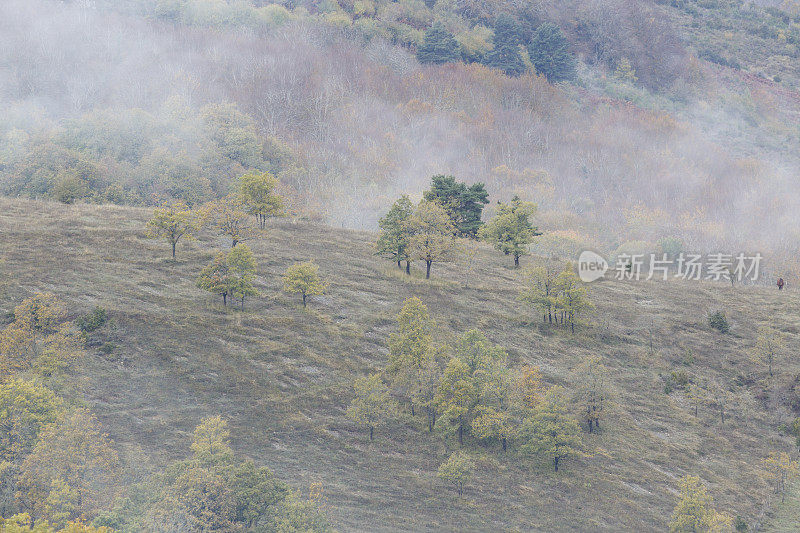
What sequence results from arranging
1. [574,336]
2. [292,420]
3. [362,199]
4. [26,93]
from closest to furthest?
[292,420]
[574,336]
[362,199]
[26,93]

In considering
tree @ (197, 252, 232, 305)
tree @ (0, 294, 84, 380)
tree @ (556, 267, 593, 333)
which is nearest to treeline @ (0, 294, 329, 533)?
tree @ (0, 294, 84, 380)

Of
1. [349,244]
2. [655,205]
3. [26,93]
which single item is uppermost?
[26,93]

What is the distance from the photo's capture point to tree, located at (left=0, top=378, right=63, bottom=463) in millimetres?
48219

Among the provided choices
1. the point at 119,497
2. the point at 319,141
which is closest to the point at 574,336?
the point at 119,497

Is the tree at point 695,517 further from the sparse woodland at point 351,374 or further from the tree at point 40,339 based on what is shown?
the tree at point 40,339

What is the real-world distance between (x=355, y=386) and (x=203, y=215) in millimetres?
35317

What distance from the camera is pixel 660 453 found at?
220 feet

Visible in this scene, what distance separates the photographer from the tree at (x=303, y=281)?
78312 mm

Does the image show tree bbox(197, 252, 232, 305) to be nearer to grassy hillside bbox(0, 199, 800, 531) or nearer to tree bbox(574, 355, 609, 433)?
grassy hillside bbox(0, 199, 800, 531)

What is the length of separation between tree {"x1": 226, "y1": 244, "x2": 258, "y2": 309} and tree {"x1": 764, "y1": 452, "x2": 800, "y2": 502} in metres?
50.3

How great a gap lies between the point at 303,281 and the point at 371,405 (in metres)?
21.0

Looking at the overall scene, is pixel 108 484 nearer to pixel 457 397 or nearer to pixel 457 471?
pixel 457 471

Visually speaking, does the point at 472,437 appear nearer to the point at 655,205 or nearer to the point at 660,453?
the point at 660,453

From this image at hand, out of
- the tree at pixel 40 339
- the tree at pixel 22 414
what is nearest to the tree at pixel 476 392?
the tree at pixel 22 414
